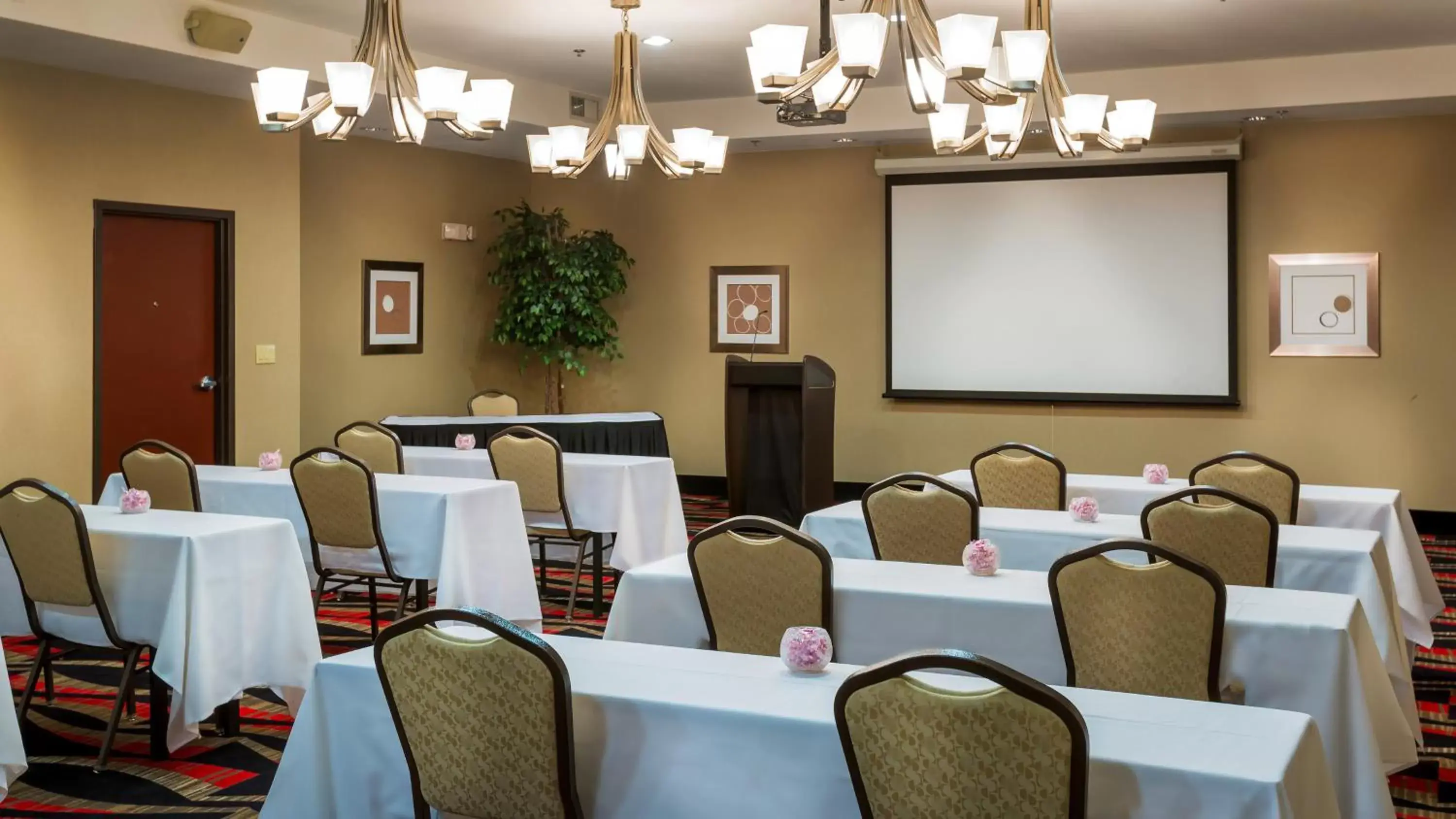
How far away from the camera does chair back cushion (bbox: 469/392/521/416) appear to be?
992cm

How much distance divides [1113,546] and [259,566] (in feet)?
9.02

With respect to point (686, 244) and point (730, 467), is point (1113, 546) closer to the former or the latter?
point (730, 467)

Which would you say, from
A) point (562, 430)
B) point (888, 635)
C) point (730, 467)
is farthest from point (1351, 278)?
point (888, 635)

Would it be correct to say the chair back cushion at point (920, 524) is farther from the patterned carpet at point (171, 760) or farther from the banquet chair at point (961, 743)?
the banquet chair at point (961, 743)

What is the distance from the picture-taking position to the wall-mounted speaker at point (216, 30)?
23.3ft

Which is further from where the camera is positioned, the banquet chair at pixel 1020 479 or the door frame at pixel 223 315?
the door frame at pixel 223 315

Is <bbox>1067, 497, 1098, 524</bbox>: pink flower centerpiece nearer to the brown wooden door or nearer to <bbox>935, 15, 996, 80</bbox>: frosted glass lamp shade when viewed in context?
<bbox>935, 15, 996, 80</bbox>: frosted glass lamp shade

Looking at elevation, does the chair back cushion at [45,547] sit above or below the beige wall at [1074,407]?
below

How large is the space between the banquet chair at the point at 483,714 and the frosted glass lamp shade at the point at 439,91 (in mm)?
2958

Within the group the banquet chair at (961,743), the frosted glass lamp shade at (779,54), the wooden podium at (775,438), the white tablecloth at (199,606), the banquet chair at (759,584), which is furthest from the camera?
the wooden podium at (775,438)

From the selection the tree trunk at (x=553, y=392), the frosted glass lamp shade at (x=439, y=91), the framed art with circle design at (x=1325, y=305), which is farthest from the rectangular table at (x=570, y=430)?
the framed art with circle design at (x=1325, y=305)

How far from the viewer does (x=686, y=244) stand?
11328mm

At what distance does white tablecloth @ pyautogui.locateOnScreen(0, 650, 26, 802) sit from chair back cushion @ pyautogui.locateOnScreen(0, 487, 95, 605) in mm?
688

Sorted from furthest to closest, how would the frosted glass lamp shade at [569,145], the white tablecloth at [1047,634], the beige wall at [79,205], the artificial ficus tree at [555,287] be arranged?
the artificial ficus tree at [555,287]
the beige wall at [79,205]
the frosted glass lamp shade at [569,145]
the white tablecloth at [1047,634]
